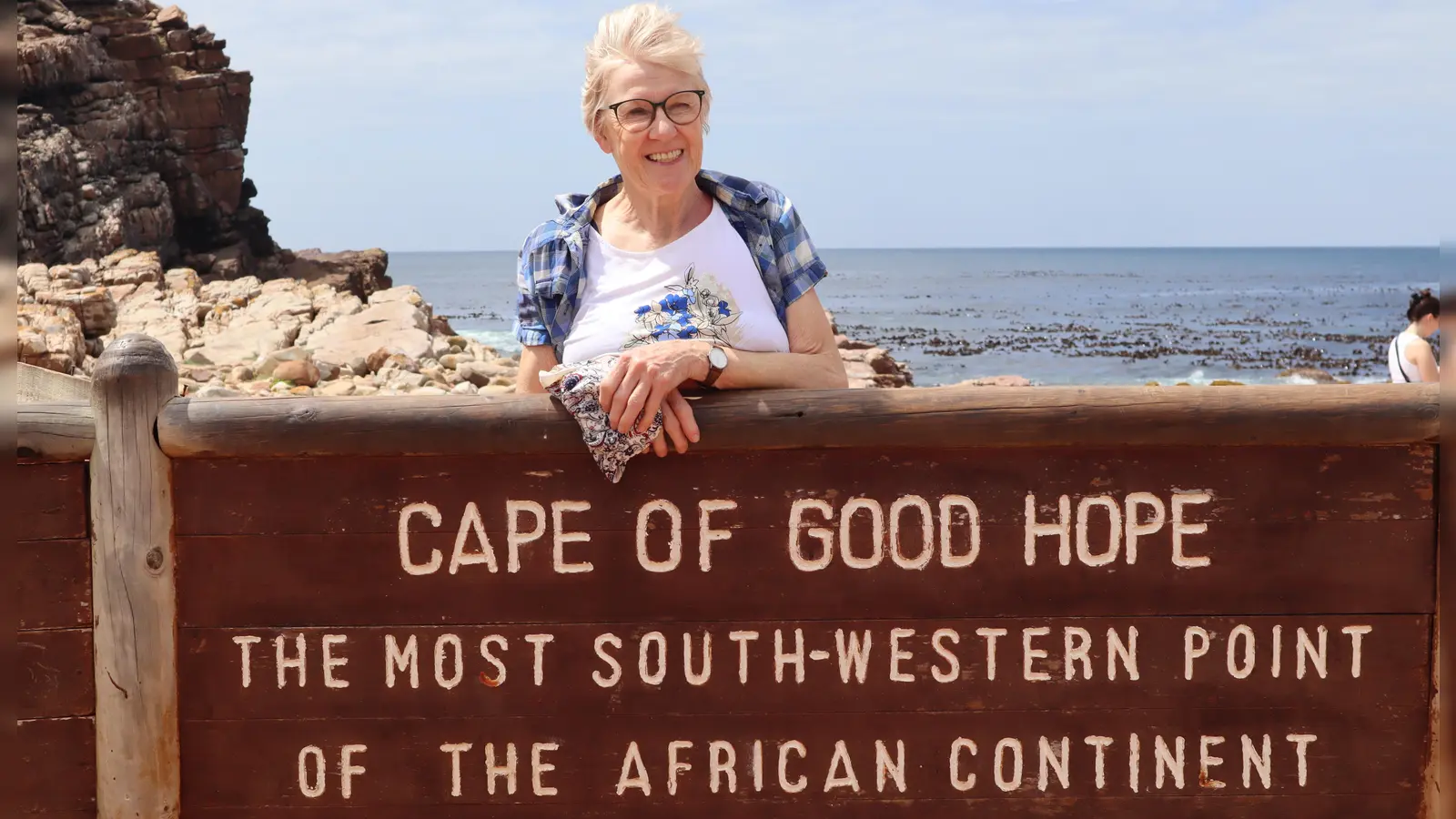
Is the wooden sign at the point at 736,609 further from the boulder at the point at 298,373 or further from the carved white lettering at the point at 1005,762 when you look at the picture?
the boulder at the point at 298,373

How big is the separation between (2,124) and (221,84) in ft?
116

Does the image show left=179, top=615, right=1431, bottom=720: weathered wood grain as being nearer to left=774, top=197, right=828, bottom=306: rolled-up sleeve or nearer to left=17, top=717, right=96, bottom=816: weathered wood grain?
left=17, top=717, right=96, bottom=816: weathered wood grain

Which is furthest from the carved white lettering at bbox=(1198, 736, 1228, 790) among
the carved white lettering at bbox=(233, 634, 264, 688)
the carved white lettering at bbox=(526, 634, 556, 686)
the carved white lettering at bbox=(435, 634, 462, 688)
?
the carved white lettering at bbox=(233, 634, 264, 688)

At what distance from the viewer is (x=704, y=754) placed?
2.74m

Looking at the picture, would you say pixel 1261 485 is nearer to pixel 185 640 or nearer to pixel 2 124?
pixel 185 640

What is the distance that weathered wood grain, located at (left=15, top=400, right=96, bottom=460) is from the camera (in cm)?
267

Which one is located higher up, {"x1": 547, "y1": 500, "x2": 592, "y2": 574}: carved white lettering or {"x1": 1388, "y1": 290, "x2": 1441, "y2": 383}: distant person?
{"x1": 1388, "y1": 290, "x2": 1441, "y2": 383}: distant person

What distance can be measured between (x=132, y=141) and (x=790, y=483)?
32718 millimetres

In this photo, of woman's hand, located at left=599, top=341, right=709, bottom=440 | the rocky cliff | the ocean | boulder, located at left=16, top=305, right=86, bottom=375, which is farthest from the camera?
the ocean

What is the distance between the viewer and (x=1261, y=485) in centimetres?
267

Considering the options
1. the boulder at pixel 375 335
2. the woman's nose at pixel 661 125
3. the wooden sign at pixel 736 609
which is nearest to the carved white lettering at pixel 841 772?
the wooden sign at pixel 736 609

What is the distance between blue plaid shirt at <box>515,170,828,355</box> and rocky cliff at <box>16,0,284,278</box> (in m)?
24.8

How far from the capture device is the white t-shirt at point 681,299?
2.78 meters

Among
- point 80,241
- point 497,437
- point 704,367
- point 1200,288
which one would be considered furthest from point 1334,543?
point 1200,288
